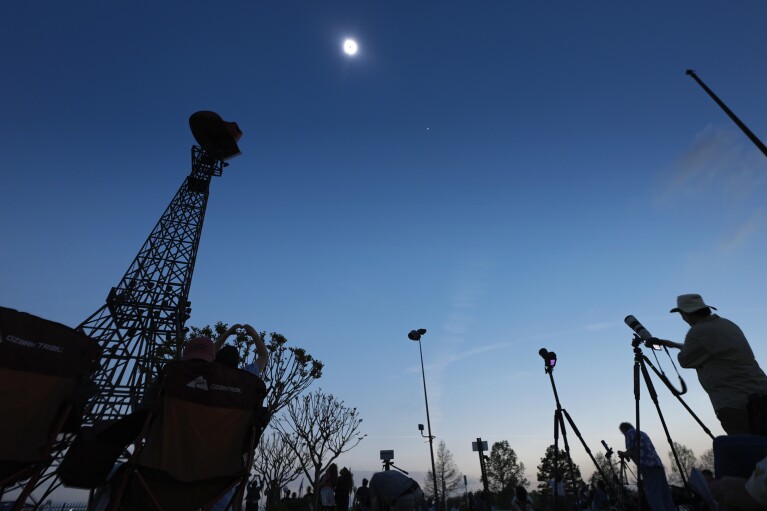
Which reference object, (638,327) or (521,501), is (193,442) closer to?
(638,327)

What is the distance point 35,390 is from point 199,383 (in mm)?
859

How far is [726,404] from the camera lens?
307 cm

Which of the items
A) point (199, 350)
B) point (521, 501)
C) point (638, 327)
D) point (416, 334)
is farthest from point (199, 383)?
point (416, 334)

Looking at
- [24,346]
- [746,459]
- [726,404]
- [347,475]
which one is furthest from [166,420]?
[347,475]

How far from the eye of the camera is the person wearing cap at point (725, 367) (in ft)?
9.82

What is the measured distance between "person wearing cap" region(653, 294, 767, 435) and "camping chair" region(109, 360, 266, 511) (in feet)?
11.8

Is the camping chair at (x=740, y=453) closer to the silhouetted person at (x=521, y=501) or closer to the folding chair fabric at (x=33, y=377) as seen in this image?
the folding chair fabric at (x=33, y=377)

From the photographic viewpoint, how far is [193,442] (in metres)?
2.41

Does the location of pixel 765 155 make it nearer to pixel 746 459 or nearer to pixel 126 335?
pixel 746 459

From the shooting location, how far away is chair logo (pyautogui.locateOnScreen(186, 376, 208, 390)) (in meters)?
2.49

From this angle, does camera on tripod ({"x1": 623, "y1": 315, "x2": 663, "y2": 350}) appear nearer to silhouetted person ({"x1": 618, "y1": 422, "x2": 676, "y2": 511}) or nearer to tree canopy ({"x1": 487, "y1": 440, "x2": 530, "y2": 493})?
silhouetted person ({"x1": 618, "y1": 422, "x2": 676, "y2": 511})

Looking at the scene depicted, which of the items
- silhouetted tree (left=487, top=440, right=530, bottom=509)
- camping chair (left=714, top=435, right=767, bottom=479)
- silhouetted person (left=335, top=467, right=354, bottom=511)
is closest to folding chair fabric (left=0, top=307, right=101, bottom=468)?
camping chair (left=714, top=435, right=767, bottom=479)

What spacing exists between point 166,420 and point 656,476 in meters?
6.43

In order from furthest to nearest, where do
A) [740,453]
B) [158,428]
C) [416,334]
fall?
[416,334]
[158,428]
[740,453]
